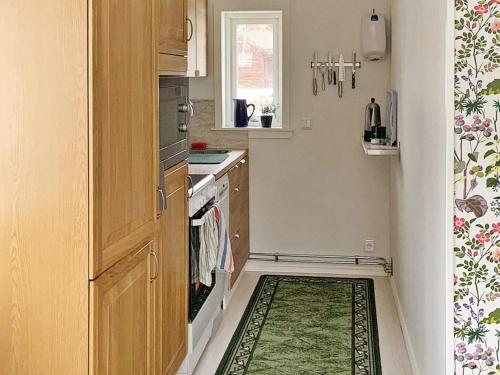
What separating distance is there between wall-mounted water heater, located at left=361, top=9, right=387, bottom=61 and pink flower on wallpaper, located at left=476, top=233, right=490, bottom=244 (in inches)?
116

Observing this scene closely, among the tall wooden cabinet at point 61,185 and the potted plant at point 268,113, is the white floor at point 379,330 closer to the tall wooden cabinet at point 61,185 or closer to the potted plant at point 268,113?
the potted plant at point 268,113

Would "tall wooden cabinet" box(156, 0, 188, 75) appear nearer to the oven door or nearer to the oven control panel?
the oven door

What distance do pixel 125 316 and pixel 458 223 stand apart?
1.11m

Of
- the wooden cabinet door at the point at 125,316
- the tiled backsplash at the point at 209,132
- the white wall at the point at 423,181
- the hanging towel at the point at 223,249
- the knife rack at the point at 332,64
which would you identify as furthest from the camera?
the tiled backsplash at the point at 209,132

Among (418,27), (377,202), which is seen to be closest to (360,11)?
(377,202)

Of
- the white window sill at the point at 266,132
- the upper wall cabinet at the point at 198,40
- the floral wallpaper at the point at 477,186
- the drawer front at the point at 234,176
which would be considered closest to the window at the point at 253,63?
the white window sill at the point at 266,132

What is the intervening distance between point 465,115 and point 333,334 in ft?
6.92

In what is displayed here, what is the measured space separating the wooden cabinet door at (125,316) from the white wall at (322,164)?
300cm

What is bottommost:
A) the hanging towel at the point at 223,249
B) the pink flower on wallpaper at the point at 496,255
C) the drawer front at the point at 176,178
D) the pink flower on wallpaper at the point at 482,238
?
the hanging towel at the point at 223,249

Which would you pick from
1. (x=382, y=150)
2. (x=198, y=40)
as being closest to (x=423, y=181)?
(x=382, y=150)

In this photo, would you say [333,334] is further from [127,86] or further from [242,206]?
[127,86]

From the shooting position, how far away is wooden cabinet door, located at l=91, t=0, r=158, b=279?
187cm

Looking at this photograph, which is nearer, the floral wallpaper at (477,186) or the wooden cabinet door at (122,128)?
the wooden cabinet door at (122,128)

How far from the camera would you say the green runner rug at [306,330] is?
3604 millimetres
